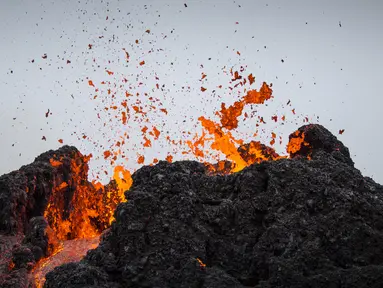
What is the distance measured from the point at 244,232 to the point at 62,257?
1525 centimetres

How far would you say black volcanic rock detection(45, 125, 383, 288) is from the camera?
27.3ft

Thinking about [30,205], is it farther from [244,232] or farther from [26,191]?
[244,232]

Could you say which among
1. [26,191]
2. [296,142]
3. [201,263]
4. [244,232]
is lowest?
[201,263]

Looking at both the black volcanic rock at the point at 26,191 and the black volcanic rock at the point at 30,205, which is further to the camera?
the black volcanic rock at the point at 26,191

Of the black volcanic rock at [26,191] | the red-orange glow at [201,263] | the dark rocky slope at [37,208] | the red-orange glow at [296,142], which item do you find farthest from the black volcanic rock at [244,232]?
the black volcanic rock at [26,191]

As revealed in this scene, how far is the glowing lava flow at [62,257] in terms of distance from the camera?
1911 centimetres

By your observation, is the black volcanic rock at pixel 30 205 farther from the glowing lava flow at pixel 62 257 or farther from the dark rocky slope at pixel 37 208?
the glowing lava flow at pixel 62 257

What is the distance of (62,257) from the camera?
21.9m

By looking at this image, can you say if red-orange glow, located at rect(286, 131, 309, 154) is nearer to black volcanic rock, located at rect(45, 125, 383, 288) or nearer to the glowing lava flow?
black volcanic rock, located at rect(45, 125, 383, 288)

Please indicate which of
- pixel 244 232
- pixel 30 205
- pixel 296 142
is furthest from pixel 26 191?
pixel 244 232

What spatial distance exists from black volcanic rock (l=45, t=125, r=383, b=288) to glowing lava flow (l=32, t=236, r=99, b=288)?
10441mm

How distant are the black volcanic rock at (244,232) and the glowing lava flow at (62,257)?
10441 millimetres

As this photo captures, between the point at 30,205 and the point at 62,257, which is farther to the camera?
the point at 30,205

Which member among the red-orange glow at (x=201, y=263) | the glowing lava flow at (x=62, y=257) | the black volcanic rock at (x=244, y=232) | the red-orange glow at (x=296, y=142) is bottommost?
the glowing lava flow at (x=62, y=257)
